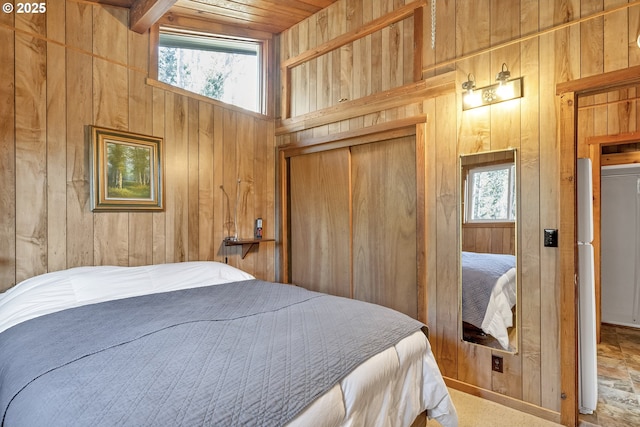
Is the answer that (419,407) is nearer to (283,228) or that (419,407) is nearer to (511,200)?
(511,200)

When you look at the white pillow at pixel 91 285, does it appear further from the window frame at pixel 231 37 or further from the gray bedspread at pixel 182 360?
the window frame at pixel 231 37

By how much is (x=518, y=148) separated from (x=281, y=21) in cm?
269

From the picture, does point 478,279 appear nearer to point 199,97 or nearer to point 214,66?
point 199,97

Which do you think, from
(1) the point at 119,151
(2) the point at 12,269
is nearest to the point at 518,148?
(1) the point at 119,151

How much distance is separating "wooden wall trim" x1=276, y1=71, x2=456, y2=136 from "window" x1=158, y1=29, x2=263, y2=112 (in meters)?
0.57

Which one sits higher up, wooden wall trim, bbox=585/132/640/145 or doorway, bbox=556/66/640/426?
wooden wall trim, bbox=585/132/640/145

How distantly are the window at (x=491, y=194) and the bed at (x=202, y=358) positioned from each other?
106cm

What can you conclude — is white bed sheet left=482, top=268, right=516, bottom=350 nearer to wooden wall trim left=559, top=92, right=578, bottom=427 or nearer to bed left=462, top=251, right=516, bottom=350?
bed left=462, top=251, right=516, bottom=350

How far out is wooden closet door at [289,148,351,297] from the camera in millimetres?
3131

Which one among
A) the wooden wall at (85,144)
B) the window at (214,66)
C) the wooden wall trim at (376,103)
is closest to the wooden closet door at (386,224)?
the wooden wall trim at (376,103)

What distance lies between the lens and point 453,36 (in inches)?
95.3

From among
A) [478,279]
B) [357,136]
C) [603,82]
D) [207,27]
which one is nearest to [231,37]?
[207,27]

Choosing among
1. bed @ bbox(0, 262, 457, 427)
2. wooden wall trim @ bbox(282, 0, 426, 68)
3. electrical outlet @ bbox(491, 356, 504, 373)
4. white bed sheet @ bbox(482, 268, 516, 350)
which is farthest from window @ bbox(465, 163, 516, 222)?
wooden wall trim @ bbox(282, 0, 426, 68)

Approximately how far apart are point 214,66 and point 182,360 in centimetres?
304
